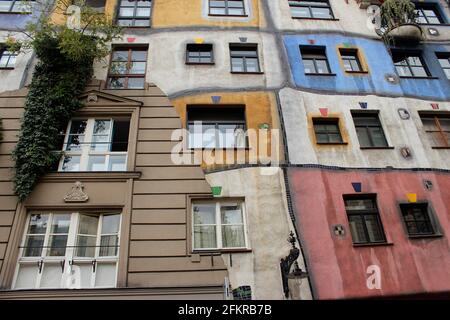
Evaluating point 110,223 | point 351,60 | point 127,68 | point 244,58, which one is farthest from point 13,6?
point 351,60

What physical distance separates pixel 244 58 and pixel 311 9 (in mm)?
4456

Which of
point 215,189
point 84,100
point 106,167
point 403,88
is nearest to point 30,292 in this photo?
point 106,167

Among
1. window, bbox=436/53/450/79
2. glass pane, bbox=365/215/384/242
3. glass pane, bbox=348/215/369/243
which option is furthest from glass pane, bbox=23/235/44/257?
window, bbox=436/53/450/79

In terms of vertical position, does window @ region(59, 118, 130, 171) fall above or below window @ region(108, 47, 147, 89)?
below

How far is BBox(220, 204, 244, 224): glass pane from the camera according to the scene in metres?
10.6

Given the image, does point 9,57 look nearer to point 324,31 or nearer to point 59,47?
point 59,47

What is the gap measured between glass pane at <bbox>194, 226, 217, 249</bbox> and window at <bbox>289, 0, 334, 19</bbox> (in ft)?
33.3

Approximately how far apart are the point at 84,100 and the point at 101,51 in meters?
1.81

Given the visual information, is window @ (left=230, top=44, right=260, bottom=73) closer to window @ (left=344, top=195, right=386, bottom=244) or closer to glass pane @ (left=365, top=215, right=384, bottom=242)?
window @ (left=344, top=195, right=386, bottom=244)

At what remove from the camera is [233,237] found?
10.3 metres

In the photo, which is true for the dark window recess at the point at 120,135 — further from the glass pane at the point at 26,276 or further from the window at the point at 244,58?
the window at the point at 244,58

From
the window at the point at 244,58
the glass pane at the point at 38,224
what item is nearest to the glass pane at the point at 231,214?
the glass pane at the point at 38,224

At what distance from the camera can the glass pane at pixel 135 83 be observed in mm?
12949
